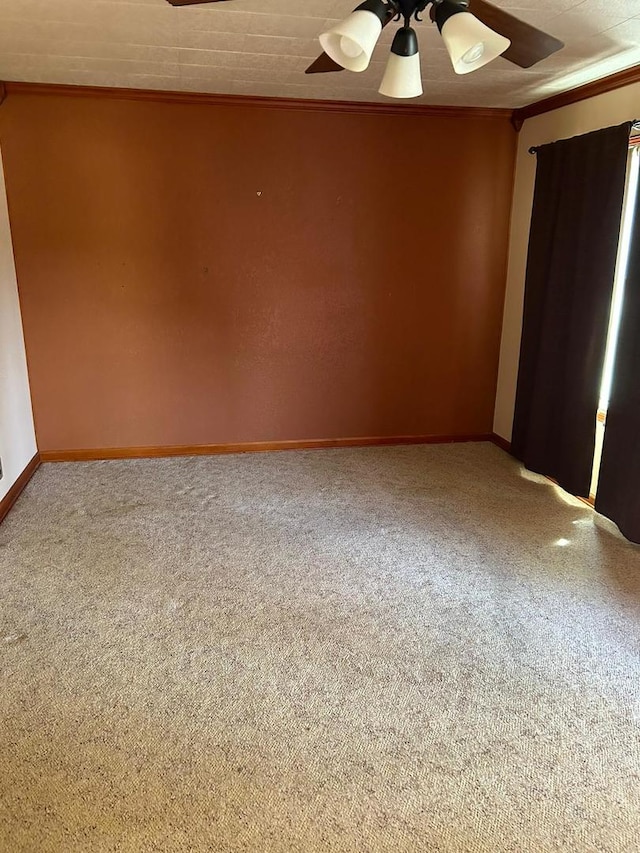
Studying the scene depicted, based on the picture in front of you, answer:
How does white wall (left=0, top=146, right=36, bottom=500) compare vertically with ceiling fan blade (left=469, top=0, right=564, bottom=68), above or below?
below

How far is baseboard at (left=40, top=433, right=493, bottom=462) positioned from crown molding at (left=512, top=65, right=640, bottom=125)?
2.13 metres

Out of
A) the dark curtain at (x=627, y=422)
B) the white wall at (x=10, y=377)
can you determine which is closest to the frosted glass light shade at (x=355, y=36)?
the dark curtain at (x=627, y=422)

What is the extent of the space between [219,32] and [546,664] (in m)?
2.77

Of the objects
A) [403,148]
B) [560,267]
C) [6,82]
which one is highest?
[6,82]

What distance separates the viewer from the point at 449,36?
1660 mm

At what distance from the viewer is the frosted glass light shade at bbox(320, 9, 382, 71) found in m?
1.60

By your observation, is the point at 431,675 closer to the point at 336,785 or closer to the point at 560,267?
the point at 336,785

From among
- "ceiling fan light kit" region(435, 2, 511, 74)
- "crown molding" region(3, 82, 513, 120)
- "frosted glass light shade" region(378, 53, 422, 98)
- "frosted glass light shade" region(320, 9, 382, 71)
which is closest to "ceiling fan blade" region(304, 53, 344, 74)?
"frosted glass light shade" region(378, 53, 422, 98)

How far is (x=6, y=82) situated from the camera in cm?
343

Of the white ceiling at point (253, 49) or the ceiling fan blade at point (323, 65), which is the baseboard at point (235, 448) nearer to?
the white ceiling at point (253, 49)

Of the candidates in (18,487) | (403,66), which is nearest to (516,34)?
(403,66)

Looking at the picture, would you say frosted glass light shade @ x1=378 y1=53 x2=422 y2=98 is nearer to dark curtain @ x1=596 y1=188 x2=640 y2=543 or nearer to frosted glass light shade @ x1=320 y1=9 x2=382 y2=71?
frosted glass light shade @ x1=320 y1=9 x2=382 y2=71

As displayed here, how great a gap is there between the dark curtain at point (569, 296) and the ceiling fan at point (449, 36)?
1.50 m

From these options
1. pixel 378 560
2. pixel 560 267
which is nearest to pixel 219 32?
pixel 560 267
